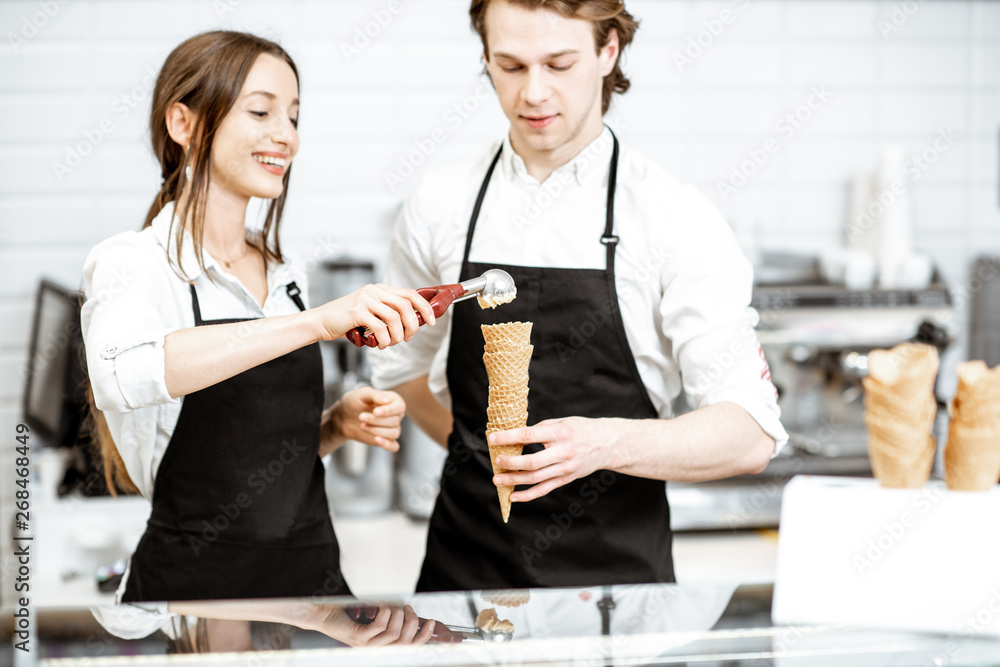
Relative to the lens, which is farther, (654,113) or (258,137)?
(654,113)

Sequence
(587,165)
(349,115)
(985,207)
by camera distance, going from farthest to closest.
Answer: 1. (985,207)
2. (349,115)
3. (587,165)

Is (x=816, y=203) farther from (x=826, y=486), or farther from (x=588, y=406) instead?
(x=826, y=486)

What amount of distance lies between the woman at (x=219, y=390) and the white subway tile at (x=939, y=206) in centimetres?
262

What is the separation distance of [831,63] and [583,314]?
2169 millimetres

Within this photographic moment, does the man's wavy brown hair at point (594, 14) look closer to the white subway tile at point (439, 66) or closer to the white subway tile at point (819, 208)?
the white subway tile at point (439, 66)

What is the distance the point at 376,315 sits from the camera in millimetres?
1175

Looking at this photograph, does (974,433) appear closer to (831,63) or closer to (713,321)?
(713,321)

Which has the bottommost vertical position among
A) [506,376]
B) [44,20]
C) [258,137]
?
[506,376]

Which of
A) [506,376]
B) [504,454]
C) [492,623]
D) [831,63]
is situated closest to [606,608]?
[492,623]

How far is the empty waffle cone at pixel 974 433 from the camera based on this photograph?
1184 millimetres

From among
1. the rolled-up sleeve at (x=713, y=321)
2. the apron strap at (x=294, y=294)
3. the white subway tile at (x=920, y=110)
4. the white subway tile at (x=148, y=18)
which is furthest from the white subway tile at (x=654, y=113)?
the apron strap at (x=294, y=294)

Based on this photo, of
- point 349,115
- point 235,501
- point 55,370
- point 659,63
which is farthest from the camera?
point 659,63

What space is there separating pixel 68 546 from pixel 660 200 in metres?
1.75

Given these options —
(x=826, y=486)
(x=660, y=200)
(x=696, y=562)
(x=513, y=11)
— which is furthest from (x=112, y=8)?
(x=826, y=486)
